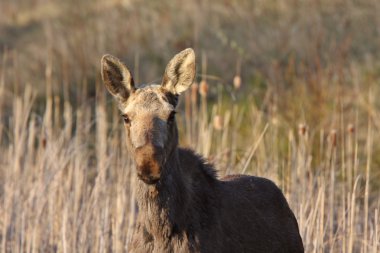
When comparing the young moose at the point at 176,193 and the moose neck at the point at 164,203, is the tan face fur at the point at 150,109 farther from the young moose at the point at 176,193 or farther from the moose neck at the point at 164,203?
the moose neck at the point at 164,203

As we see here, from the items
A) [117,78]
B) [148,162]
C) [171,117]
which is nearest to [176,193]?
[171,117]

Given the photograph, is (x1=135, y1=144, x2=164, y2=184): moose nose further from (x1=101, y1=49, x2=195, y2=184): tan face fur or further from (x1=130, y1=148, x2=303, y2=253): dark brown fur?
(x1=130, y1=148, x2=303, y2=253): dark brown fur

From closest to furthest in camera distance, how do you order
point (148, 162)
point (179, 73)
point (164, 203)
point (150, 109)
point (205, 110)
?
point (148, 162)
point (150, 109)
point (164, 203)
point (179, 73)
point (205, 110)

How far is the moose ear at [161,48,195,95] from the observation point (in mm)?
5582

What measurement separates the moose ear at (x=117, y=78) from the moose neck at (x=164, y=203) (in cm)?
48

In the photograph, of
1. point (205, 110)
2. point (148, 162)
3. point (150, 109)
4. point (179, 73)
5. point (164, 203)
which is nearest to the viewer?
point (148, 162)

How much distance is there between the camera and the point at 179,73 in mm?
5648

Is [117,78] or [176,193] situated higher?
[117,78]

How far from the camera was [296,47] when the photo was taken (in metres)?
15.1

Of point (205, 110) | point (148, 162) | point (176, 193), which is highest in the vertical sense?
point (205, 110)

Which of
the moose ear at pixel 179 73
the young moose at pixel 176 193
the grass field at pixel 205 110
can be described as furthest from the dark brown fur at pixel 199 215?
→ the grass field at pixel 205 110

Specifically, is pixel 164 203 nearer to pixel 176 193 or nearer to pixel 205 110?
pixel 176 193

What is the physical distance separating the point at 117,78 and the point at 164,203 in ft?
2.72

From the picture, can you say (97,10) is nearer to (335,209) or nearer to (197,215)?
(335,209)
